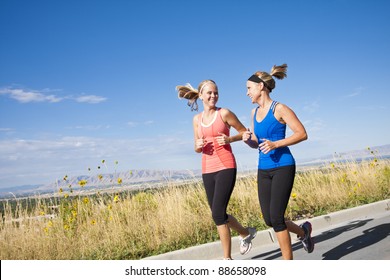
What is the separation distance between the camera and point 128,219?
6.79m

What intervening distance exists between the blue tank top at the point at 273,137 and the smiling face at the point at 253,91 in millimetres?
192

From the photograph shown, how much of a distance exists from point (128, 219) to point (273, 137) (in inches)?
139

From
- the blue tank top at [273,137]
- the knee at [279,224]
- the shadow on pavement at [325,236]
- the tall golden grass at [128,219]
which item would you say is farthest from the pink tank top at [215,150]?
the tall golden grass at [128,219]

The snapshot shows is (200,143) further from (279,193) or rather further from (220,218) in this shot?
(279,193)

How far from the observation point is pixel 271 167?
401cm

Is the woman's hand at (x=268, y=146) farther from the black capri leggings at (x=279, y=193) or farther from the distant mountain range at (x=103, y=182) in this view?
the distant mountain range at (x=103, y=182)

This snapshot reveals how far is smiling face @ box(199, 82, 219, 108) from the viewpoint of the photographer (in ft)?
15.6

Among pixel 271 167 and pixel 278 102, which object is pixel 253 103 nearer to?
pixel 278 102

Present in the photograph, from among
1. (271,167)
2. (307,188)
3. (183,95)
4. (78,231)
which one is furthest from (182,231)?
(307,188)

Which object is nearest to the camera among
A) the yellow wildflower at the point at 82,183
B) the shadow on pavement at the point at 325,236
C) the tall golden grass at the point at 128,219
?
the shadow on pavement at the point at 325,236

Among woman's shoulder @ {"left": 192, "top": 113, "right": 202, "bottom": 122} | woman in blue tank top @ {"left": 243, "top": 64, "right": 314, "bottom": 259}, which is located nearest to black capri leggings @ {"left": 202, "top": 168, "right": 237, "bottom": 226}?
woman in blue tank top @ {"left": 243, "top": 64, "right": 314, "bottom": 259}

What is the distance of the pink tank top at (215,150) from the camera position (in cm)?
458

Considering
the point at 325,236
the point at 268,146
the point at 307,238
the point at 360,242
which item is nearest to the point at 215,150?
the point at 268,146
